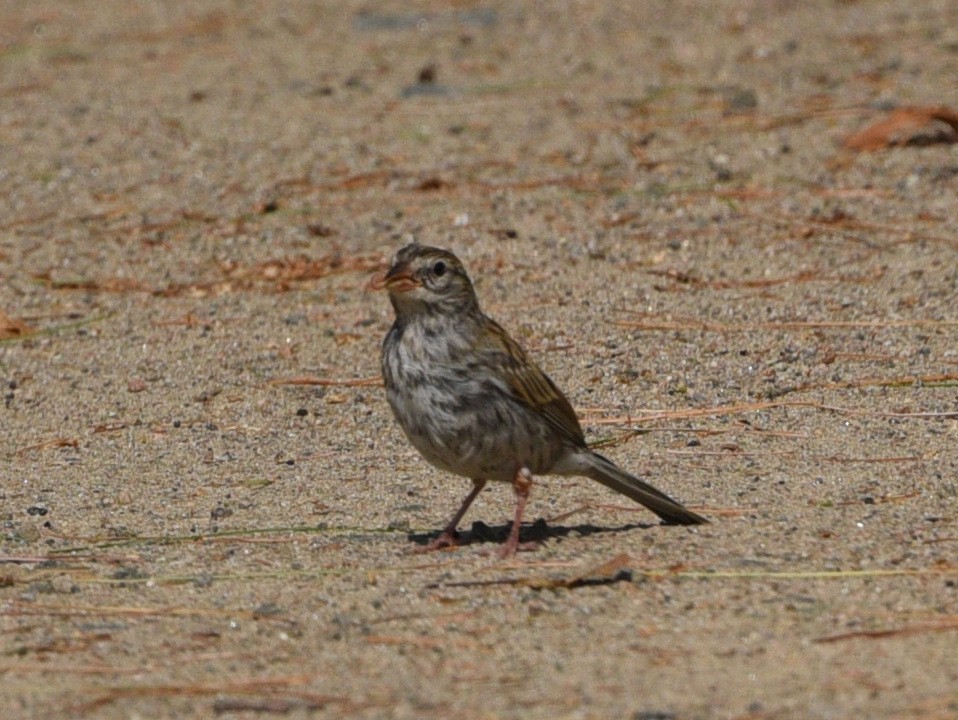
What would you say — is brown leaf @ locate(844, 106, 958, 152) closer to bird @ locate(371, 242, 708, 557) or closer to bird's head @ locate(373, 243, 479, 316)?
bird @ locate(371, 242, 708, 557)

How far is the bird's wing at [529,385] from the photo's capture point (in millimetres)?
6082

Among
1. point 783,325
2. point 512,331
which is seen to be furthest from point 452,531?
point 783,325

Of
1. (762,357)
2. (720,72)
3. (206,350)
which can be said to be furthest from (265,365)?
(720,72)

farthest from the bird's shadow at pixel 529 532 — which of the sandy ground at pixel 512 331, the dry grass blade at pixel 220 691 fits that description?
the dry grass blade at pixel 220 691

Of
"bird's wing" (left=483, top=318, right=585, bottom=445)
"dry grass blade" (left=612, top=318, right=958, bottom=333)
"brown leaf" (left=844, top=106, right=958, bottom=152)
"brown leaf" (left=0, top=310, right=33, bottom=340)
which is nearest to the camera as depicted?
"bird's wing" (left=483, top=318, right=585, bottom=445)

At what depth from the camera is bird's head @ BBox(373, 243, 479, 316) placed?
6.04 metres

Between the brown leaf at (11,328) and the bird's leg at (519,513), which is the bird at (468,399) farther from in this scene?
the brown leaf at (11,328)

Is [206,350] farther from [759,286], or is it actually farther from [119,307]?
[759,286]

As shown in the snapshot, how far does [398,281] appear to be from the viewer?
19.8 feet

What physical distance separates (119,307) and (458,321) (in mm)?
3714

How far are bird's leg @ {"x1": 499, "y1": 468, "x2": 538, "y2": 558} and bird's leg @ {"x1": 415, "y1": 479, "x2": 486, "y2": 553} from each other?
0.17m

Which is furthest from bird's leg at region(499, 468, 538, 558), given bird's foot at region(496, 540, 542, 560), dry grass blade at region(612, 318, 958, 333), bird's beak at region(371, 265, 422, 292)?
dry grass blade at region(612, 318, 958, 333)

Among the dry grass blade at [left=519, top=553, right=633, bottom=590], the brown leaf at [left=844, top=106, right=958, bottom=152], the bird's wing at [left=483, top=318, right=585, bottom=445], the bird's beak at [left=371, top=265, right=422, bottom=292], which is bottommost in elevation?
the dry grass blade at [left=519, top=553, right=633, bottom=590]

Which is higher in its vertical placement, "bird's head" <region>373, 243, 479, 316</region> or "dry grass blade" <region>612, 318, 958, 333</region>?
"bird's head" <region>373, 243, 479, 316</region>
